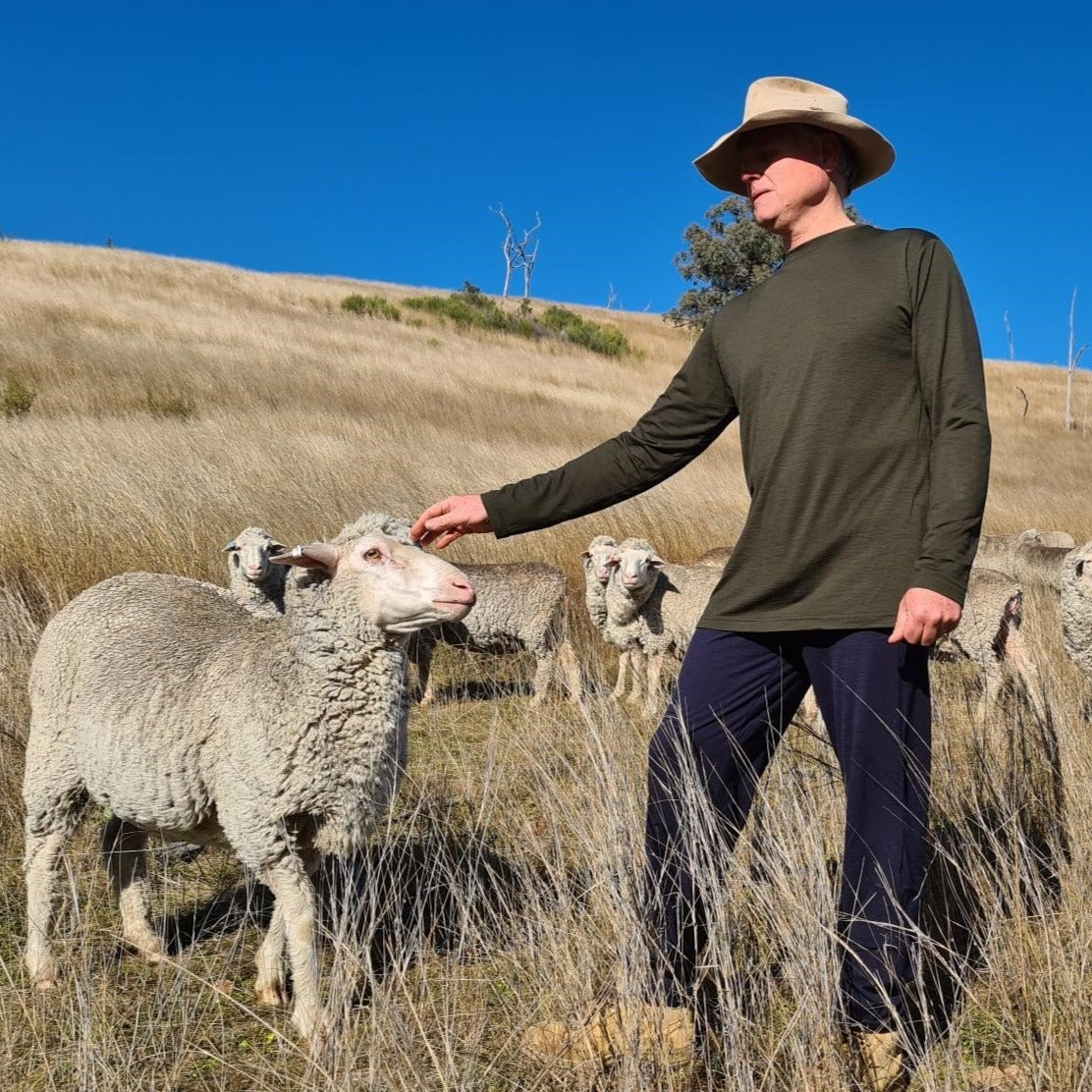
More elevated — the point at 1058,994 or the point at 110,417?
the point at 110,417

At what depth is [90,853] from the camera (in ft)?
14.0

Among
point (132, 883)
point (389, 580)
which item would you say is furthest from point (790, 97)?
point (132, 883)

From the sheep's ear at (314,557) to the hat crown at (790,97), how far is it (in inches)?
66.6

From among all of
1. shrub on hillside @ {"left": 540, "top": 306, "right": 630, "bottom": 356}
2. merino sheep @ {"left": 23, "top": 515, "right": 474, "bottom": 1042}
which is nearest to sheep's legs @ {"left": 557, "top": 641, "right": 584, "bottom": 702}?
merino sheep @ {"left": 23, "top": 515, "right": 474, "bottom": 1042}

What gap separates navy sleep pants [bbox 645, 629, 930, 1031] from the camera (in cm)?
252

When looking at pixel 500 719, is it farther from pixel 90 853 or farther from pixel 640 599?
pixel 90 853

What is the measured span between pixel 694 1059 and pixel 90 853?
277 centimetres

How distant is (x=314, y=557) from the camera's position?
3.09 metres

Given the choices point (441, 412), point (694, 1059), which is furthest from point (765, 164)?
point (441, 412)

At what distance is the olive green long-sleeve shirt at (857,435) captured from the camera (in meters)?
2.43

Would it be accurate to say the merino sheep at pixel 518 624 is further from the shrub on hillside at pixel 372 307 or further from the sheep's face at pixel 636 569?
the shrub on hillside at pixel 372 307

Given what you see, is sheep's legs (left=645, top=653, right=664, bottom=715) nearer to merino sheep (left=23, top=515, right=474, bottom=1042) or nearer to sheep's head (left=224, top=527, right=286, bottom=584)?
sheep's head (left=224, top=527, right=286, bottom=584)

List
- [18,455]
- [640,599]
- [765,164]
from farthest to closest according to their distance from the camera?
[18,455] < [640,599] < [765,164]

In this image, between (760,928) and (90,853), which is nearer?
(760,928)
